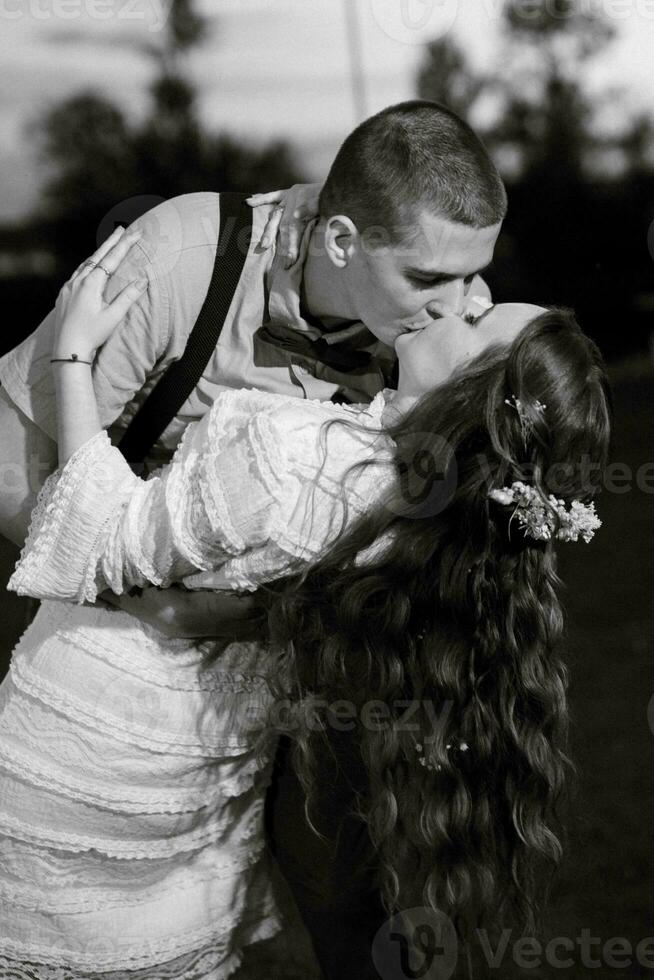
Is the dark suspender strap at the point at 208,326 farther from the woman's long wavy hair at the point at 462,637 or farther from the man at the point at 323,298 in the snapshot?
the woman's long wavy hair at the point at 462,637

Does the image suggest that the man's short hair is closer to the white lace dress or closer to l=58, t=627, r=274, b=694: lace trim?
the white lace dress

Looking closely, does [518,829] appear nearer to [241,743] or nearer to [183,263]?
[241,743]

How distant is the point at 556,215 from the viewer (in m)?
5.11

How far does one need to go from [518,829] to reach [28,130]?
12.0 ft

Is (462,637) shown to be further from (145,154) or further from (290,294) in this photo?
(145,154)

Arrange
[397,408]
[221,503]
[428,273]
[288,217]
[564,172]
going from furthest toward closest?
1. [564,172]
2. [288,217]
3. [428,273]
4. [397,408]
5. [221,503]

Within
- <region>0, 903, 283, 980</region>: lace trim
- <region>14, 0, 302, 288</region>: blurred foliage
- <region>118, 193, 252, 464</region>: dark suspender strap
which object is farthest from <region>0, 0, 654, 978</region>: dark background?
<region>118, 193, 252, 464</region>: dark suspender strap

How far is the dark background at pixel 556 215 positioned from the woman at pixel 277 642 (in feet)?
5.34

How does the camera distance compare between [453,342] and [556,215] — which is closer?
[453,342]

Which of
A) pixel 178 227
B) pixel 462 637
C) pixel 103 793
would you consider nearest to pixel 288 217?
pixel 178 227

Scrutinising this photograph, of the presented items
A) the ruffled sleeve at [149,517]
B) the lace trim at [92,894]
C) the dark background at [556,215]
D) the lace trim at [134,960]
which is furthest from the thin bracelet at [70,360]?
the dark background at [556,215]

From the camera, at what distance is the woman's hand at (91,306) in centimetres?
150

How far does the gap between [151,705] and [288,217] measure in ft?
2.61

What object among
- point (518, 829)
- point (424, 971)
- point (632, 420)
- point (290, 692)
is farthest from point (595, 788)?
point (632, 420)
